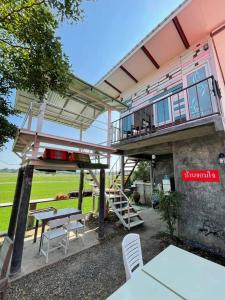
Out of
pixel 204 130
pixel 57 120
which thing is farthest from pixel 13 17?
pixel 204 130

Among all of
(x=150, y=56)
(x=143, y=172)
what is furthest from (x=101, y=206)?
(x=150, y=56)

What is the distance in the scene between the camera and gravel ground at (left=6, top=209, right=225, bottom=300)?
2807mm

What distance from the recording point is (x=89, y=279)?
126 inches

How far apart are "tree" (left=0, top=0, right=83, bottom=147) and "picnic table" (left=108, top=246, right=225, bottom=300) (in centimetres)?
387

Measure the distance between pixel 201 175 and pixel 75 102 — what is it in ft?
18.7

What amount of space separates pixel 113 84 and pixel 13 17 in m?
6.14

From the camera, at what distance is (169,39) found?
5949 mm

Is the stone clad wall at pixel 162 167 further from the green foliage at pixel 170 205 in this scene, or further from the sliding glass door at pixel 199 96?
the green foliage at pixel 170 205

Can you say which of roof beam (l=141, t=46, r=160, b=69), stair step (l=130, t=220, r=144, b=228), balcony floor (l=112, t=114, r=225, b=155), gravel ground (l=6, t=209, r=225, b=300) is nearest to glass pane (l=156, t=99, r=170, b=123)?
balcony floor (l=112, t=114, r=225, b=155)

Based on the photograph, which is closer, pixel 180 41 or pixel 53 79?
pixel 53 79

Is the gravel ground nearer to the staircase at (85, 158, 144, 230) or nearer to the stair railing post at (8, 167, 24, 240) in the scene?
the staircase at (85, 158, 144, 230)

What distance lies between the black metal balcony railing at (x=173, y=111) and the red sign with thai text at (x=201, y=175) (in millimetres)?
1729

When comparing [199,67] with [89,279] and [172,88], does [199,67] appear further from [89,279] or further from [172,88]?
[89,279]

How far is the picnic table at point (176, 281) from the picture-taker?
1.51 metres
